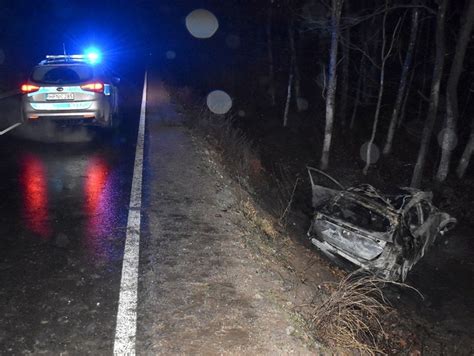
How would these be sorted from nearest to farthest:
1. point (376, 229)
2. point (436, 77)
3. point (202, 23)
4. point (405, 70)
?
point (376, 229)
point (436, 77)
point (405, 70)
point (202, 23)

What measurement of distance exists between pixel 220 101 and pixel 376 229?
75.3ft

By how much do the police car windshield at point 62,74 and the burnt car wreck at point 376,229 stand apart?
6.42 metres

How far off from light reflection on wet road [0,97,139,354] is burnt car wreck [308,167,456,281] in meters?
4.09

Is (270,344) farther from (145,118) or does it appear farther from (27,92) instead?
(145,118)

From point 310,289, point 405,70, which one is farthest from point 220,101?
point 310,289

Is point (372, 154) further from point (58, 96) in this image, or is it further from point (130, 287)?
point (130, 287)

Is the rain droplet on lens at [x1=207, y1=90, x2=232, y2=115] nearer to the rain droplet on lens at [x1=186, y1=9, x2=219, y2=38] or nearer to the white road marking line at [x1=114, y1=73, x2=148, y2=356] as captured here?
the rain droplet on lens at [x1=186, y1=9, x2=219, y2=38]

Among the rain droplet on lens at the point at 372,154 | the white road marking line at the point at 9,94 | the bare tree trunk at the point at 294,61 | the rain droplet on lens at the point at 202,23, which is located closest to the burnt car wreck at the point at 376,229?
the rain droplet on lens at the point at 372,154

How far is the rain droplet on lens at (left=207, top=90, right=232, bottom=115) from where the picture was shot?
1051 inches

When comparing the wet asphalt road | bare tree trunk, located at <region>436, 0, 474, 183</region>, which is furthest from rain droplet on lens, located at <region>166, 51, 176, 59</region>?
the wet asphalt road

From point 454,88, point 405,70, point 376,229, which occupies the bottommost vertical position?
point 376,229

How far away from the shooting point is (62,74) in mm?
9469

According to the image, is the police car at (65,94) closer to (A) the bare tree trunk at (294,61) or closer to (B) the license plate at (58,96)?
(B) the license plate at (58,96)

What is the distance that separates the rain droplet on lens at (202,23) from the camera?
47.3 m
